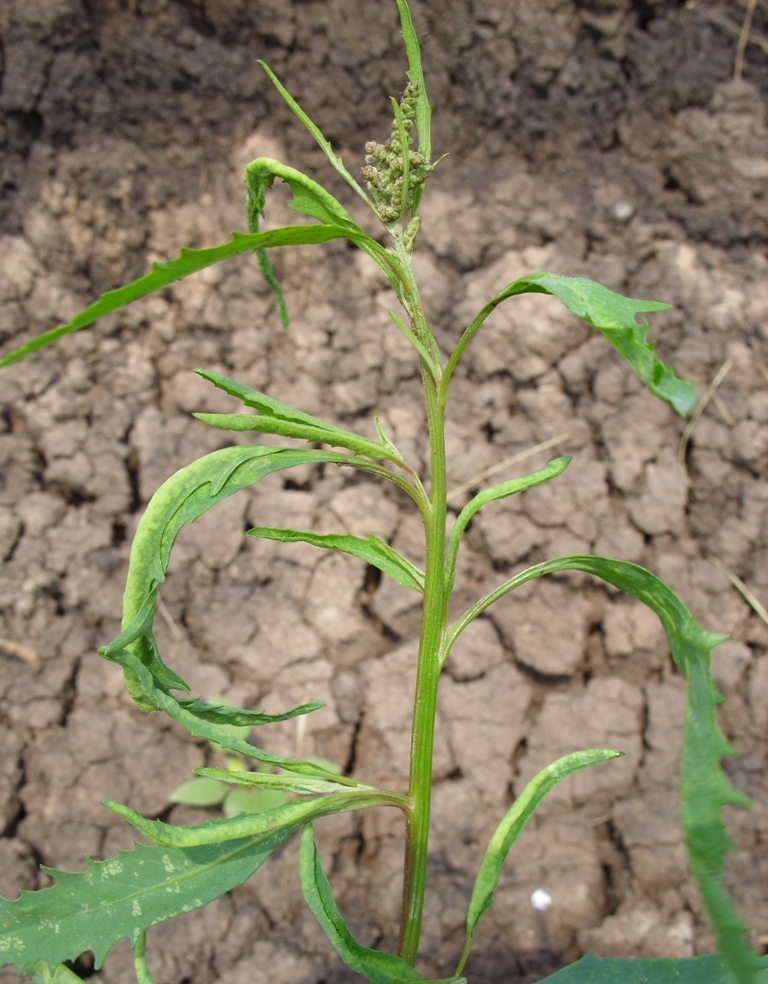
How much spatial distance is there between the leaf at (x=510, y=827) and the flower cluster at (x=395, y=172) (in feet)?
3.35

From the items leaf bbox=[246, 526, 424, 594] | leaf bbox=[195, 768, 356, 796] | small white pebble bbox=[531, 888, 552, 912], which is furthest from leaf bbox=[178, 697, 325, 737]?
small white pebble bbox=[531, 888, 552, 912]

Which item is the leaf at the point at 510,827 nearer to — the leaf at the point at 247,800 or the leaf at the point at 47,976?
the leaf at the point at 47,976

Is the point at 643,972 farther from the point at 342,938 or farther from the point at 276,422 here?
the point at 276,422

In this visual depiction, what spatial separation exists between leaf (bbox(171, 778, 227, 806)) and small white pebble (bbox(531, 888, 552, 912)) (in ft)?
3.20

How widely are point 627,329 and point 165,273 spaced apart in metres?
0.64

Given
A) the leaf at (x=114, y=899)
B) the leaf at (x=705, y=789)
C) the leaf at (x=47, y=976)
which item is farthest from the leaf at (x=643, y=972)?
the leaf at (x=47, y=976)

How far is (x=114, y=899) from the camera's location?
143cm

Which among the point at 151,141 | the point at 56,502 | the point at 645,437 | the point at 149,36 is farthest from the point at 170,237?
the point at 645,437

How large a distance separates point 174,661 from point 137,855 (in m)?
1.29

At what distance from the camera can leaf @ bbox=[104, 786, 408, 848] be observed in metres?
1.29

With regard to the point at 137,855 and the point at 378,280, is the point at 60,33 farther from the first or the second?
the point at 137,855

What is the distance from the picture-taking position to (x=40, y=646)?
2658 millimetres

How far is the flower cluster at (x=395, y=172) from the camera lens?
1381mm

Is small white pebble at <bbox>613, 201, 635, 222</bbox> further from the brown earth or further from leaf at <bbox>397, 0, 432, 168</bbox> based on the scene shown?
leaf at <bbox>397, 0, 432, 168</bbox>
